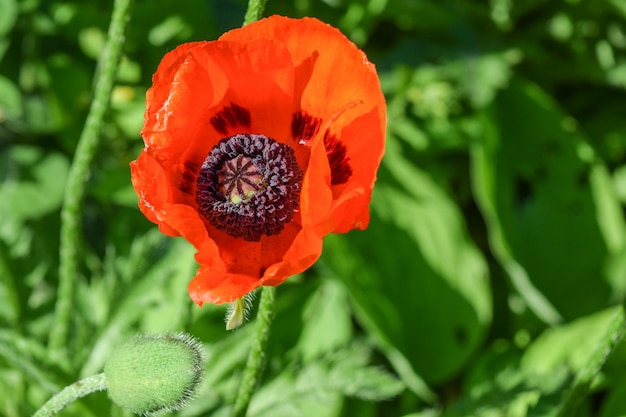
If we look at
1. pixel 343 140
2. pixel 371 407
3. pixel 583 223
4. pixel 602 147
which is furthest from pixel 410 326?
pixel 343 140

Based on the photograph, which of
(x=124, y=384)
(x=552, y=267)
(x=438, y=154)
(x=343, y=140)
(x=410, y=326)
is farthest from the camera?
(x=438, y=154)

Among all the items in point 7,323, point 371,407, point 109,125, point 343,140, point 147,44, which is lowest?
point 371,407

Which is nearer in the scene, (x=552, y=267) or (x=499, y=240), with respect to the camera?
(x=499, y=240)

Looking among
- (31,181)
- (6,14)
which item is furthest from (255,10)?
(31,181)

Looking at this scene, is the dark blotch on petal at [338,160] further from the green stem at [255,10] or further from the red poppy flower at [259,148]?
the green stem at [255,10]

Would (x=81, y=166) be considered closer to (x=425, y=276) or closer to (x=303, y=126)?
(x=303, y=126)

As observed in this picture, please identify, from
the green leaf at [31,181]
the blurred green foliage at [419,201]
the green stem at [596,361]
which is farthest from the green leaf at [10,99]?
the green stem at [596,361]

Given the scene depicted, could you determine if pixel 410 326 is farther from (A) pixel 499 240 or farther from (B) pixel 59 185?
(B) pixel 59 185

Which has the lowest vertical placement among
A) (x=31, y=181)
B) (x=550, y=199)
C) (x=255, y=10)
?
(x=550, y=199)
